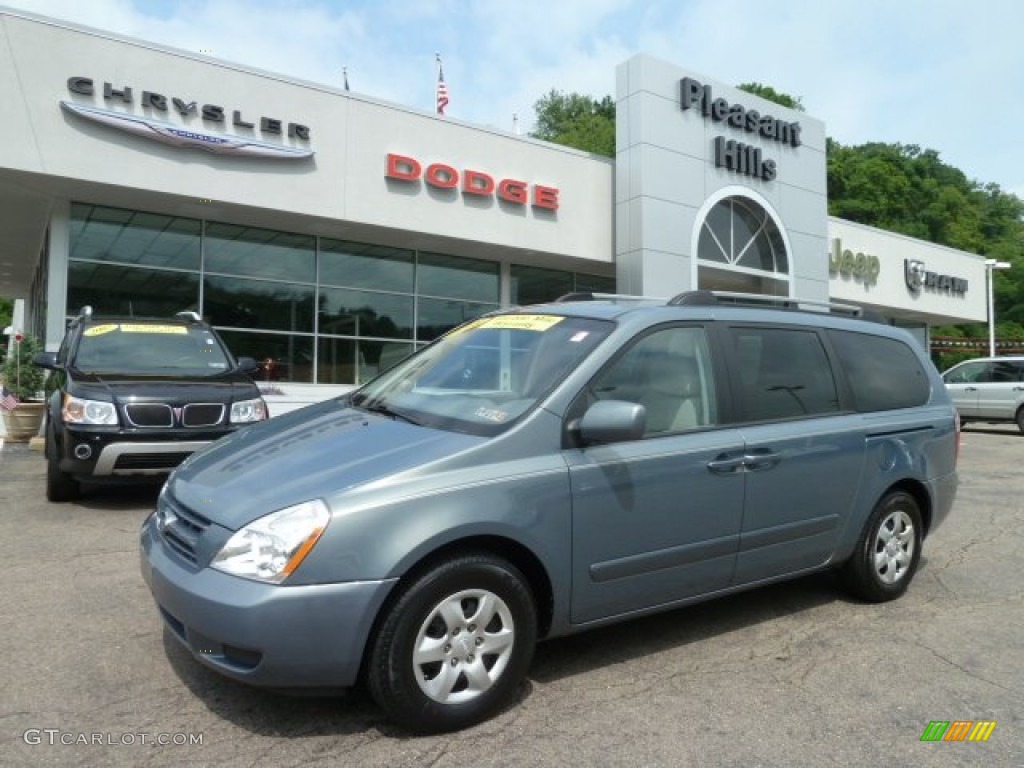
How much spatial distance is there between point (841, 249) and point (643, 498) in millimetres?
22539

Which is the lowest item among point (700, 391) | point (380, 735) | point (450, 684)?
point (380, 735)

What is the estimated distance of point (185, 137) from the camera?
40.8ft

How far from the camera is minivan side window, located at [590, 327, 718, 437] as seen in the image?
3574mm

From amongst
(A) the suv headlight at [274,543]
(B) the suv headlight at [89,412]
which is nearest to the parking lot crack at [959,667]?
(A) the suv headlight at [274,543]

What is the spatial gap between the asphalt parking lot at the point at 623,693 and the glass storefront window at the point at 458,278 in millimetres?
12448

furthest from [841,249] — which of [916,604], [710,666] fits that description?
[710,666]

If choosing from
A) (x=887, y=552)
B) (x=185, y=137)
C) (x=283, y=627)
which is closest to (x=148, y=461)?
(x=283, y=627)

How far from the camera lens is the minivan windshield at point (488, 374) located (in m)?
3.40

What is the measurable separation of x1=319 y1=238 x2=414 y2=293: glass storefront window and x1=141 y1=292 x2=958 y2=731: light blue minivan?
38.6ft

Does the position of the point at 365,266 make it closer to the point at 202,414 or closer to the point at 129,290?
the point at 129,290

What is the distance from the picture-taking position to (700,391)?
383cm

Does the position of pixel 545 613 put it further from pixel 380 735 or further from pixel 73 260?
pixel 73 260

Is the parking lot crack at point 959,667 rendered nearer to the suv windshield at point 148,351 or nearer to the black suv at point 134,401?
the black suv at point 134,401

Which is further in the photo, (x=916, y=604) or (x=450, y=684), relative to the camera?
(x=916, y=604)
